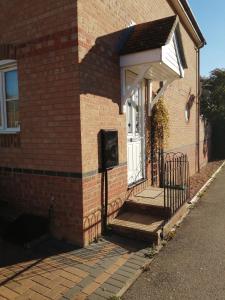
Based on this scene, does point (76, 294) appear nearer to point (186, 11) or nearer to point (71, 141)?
point (71, 141)

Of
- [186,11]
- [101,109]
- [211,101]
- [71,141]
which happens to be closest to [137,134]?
[101,109]

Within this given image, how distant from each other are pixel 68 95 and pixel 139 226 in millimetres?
2415

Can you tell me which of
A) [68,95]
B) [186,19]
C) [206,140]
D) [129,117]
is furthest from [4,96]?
[206,140]

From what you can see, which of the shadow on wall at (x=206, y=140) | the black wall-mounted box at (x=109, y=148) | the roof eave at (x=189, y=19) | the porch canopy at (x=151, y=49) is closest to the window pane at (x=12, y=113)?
the black wall-mounted box at (x=109, y=148)

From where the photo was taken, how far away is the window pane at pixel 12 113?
16.4ft

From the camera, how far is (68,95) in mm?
4117

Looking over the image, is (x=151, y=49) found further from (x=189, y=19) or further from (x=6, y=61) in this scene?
(x=189, y=19)

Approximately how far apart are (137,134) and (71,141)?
245 cm

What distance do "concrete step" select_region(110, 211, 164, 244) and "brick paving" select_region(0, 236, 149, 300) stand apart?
164 mm

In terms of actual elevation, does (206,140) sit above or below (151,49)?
below

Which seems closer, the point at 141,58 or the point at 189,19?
the point at 141,58

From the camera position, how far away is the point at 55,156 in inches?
171

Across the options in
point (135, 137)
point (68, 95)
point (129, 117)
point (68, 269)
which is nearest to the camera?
point (68, 269)

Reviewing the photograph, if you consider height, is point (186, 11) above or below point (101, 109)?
above
